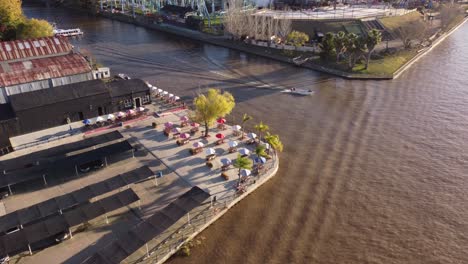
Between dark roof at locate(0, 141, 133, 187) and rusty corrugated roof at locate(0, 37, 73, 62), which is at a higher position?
rusty corrugated roof at locate(0, 37, 73, 62)

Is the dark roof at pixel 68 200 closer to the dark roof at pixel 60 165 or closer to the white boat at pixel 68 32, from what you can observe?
the dark roof at pixel 60 165

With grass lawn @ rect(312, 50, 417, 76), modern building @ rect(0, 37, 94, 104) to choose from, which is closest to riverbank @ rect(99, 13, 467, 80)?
grass lawn @ rect(312, 50, 417, 76)

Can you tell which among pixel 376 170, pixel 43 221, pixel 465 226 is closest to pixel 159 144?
pixel 43 221

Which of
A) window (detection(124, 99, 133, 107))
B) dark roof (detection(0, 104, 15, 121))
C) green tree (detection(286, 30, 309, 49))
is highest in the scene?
green tree (detection(286, 30, 309, 49))

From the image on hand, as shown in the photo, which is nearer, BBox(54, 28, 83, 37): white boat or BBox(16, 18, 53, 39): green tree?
BBox(16, 18, 53, 39): green tree

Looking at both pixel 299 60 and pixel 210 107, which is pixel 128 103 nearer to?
pixel 210 107

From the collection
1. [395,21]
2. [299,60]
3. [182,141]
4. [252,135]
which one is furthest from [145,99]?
[395,21]

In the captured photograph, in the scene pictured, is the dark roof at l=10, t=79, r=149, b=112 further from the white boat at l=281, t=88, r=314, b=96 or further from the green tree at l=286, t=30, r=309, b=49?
the green tree at l=286, t=30, r=309, b=49
